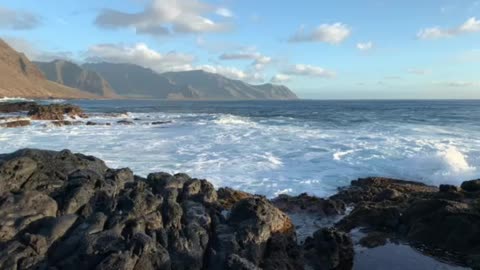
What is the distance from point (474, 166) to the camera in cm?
2219

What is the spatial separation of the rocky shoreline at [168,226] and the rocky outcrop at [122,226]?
0.07 feet

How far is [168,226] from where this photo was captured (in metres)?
9.84

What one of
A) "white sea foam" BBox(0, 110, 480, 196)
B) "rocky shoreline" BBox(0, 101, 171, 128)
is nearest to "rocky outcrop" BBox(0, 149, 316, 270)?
"white sea foam" BBox(0, 110, 480, 196)

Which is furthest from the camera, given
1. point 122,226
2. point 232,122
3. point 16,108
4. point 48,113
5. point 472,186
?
point 16,108

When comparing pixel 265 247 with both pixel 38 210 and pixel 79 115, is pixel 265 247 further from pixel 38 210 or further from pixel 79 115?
pixel 79 115

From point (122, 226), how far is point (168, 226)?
1036 mm

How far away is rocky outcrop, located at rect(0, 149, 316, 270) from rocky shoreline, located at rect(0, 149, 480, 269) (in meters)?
0.02

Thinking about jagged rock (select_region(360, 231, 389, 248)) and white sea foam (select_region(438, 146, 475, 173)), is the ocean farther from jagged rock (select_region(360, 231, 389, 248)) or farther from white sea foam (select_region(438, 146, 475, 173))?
jagged rock (select_region(360, 231, 389, 248))

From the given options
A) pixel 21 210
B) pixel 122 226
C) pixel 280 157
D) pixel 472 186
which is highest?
pixel 21 210

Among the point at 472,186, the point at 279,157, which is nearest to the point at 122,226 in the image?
the point at 472,186

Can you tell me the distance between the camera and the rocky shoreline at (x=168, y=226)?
8.58 metres

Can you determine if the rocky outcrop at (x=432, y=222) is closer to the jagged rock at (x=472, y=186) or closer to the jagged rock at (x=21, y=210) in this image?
the jagged rock at (x=472, y=186)

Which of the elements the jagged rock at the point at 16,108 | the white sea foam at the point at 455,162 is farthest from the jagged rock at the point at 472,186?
the jagged rock at the point at 16,108

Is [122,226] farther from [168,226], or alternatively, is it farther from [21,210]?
[21,210]
